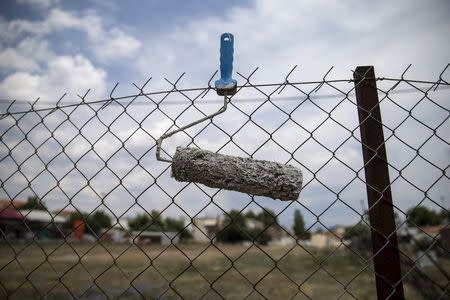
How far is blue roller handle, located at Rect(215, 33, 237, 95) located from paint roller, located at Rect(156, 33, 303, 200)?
1.03 feet

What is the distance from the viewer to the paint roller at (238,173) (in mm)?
1165

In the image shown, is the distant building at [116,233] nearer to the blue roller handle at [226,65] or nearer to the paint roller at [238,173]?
the paint roller at [238,173]

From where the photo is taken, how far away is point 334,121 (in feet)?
4.50

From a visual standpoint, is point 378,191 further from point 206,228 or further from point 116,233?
point 116,233

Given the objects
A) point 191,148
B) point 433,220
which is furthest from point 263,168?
point 433,220

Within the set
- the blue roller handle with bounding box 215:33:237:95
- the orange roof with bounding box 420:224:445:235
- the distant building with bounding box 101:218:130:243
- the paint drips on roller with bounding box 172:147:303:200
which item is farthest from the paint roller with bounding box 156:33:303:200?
the orange roof with bounding box 420:224:445:235

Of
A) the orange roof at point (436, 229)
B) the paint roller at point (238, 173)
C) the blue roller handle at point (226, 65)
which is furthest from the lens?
the orange roof at point (436, 229)

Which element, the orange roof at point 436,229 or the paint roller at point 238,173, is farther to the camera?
→ the orange roof at point 436,229

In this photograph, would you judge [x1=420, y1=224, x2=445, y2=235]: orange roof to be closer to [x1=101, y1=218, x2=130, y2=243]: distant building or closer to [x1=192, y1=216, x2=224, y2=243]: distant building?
[x1=192, y1=216, x2=224, y2=243]: distant building

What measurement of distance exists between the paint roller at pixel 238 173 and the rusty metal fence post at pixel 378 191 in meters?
0.35

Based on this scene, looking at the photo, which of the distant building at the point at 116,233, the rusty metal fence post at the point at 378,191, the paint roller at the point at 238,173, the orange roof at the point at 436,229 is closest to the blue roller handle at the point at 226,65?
the paint roller at the point at 238,173

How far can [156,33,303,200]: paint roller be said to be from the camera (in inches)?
45.9

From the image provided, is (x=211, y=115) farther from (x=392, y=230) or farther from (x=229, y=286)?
(x=229, y=286)

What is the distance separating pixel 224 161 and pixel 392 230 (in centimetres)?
72
